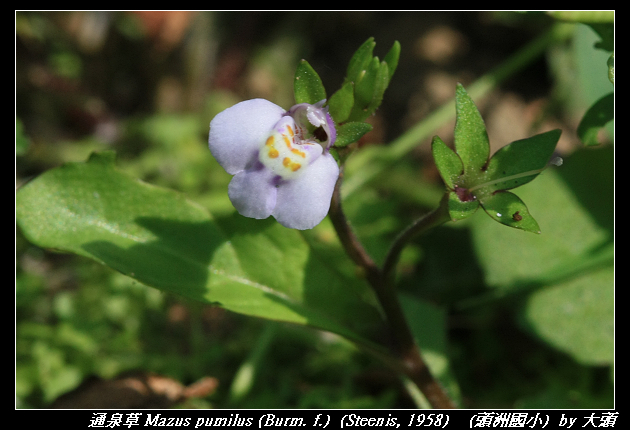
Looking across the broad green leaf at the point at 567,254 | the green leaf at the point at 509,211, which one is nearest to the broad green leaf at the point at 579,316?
the broad green leaf at the point at 567,254

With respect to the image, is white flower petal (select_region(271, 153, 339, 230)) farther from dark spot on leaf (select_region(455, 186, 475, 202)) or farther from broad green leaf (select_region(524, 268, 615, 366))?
broad green leaf (select_region(524, 268, 615, 366))

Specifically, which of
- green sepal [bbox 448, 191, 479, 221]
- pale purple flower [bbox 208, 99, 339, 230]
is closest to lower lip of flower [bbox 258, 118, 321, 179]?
pale purple flower [bbox 208, 99, 339, 230]

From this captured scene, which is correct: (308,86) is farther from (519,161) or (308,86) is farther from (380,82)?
(519,161)

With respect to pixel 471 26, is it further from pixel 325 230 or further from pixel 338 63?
pixel 325 230

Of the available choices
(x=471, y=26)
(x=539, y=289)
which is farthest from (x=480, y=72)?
(x=539, y=289)

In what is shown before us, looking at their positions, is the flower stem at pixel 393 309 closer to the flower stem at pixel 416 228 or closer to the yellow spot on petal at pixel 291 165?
the flower stem at pixel 416 228
